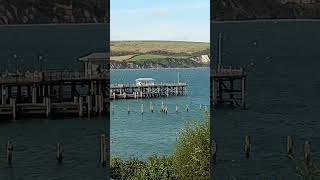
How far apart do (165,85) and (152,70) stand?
14386 mm

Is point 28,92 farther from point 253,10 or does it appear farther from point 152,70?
point 152,70

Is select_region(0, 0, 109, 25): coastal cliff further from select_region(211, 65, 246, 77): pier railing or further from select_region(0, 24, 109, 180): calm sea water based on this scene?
select_region(211, 65, 246, 77): pier railing

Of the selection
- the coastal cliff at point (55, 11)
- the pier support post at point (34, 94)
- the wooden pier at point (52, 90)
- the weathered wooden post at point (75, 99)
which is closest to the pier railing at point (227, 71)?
the wooden pier at point (52, 90)

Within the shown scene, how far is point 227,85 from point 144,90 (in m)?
43.5

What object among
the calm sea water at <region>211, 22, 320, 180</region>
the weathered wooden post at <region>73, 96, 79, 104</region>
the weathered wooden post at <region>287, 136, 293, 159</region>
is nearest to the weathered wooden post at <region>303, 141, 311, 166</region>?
the calm sea water at <region>211, 22, 320, 180</region>

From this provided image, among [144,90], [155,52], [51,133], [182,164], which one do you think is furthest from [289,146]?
[155,52]

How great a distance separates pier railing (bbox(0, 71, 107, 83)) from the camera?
1328 cm

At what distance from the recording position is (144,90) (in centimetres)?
5659

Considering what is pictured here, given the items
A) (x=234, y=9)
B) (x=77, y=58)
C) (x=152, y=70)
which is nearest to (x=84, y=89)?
(x=77, y=58)

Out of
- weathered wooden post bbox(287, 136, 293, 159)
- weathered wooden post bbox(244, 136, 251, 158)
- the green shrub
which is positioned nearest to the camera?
weathered wooden post bbox(287, 136, 293, 159)

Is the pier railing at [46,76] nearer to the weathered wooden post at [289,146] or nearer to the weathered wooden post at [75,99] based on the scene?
the weathered wooden post at [75,99]

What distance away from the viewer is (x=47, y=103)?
45.0 feet

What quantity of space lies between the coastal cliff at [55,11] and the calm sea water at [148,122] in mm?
15057

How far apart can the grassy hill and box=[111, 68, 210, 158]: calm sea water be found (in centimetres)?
158
